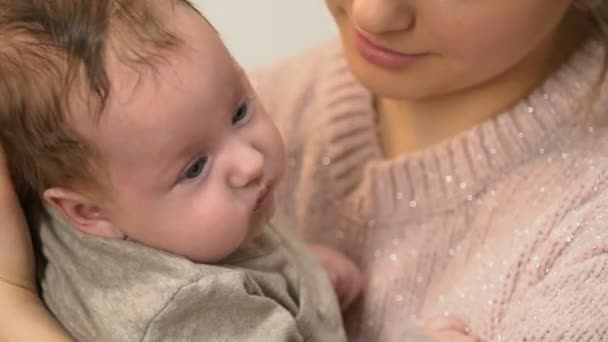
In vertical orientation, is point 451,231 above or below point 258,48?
above

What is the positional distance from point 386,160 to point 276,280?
0.21 metres

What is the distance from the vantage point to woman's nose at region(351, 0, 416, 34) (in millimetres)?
792

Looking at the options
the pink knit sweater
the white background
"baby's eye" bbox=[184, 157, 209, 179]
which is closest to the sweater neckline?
the pink knit sweater

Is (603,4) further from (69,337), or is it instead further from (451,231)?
(69,337)

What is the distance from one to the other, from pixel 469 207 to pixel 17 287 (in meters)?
0.37

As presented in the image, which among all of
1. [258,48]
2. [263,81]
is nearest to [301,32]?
[258,48]

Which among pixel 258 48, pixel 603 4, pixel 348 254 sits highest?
pixel 603 4

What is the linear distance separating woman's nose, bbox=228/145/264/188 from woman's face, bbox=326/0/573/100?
147 millimetres

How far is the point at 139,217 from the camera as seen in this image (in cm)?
73

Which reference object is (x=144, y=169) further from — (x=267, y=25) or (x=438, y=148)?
(x=267, y=25)

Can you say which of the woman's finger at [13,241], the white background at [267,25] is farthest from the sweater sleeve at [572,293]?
the white background at [267,25]

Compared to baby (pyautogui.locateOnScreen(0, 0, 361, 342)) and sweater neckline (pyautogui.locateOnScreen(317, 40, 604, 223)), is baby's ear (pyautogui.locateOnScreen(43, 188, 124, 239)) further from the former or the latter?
sweater neckline (pyautogui.locateOnScreen(317, 40, 604, 223))

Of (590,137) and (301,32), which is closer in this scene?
(590,137)

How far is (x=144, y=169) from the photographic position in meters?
0.71
